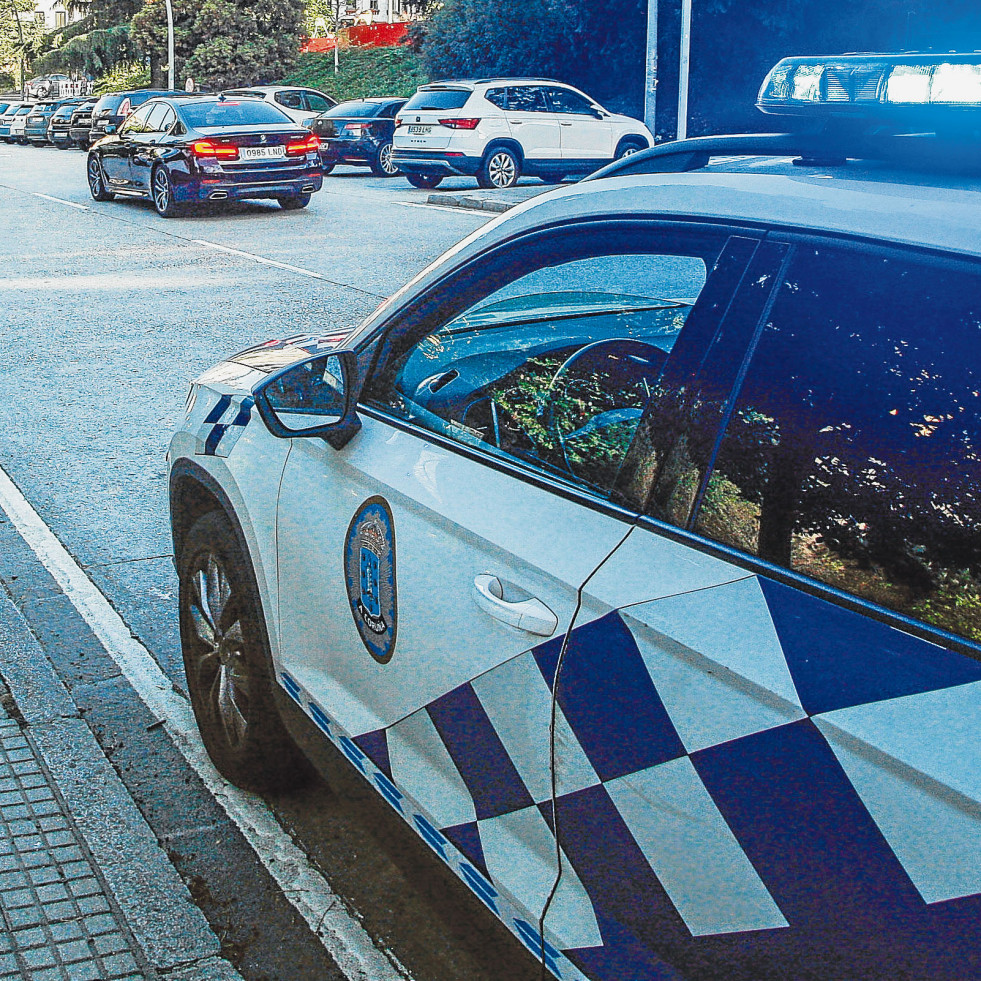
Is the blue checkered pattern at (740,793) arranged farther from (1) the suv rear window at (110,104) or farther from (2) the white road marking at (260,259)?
(1) the suv rear window at (110,104)

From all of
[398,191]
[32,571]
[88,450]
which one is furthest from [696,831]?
[398,191]

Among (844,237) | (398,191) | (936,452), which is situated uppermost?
(844,237)

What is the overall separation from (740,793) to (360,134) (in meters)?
24.7

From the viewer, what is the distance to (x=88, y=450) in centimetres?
658

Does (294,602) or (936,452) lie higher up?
(936,452)

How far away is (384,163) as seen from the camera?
83.7 ft

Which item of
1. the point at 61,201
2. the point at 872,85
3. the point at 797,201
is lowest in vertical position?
the point at 61,201

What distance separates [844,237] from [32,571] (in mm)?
3878

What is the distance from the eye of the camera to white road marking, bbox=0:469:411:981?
108 inches

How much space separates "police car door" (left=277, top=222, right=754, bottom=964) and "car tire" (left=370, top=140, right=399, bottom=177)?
76.6ft

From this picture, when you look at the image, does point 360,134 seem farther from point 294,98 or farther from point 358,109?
point 294,98

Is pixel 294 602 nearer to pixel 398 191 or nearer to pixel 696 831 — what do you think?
pixel 696 831

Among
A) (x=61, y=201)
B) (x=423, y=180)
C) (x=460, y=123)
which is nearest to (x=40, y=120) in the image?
(x=61, y=201)

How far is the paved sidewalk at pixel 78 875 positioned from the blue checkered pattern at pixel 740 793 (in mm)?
978
